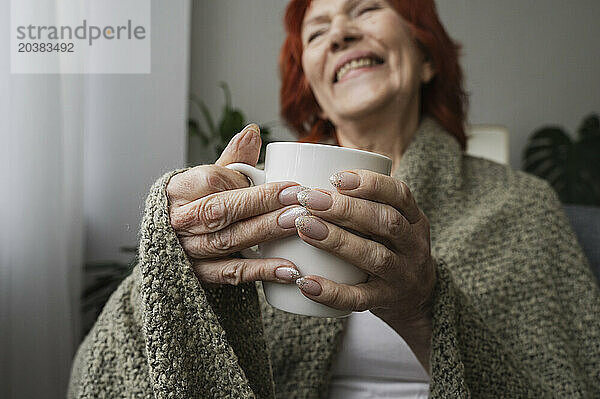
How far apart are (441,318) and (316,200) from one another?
0.71ft

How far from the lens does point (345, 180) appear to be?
17.2 inches

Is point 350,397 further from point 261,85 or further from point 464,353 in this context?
point 261,85

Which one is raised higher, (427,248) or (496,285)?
(427,248)

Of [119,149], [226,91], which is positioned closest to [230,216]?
[119,149]

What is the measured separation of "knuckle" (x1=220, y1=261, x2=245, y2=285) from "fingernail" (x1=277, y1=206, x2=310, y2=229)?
2.3 inches

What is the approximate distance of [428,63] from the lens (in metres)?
1.10

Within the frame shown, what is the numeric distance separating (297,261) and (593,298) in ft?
1.95

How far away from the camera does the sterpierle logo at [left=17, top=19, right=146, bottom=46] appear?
86cm

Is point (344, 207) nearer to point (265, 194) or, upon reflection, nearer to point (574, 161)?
point (265, 194)

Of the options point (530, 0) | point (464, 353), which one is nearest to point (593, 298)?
point (464, 353)

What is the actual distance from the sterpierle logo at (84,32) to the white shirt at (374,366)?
1.94ft

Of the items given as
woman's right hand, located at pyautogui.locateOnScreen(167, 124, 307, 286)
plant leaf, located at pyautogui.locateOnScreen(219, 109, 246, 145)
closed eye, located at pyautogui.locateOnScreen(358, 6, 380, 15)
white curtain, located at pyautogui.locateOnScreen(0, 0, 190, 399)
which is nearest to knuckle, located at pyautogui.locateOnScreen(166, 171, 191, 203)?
woman's right hand, located at pyautogui.locateOnScreen(167, 124, 307, 286)

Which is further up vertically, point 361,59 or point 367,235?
point 361,59

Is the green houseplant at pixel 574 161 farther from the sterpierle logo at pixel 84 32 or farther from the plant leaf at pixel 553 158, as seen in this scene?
the sterpierle logo at pixel 84 32
